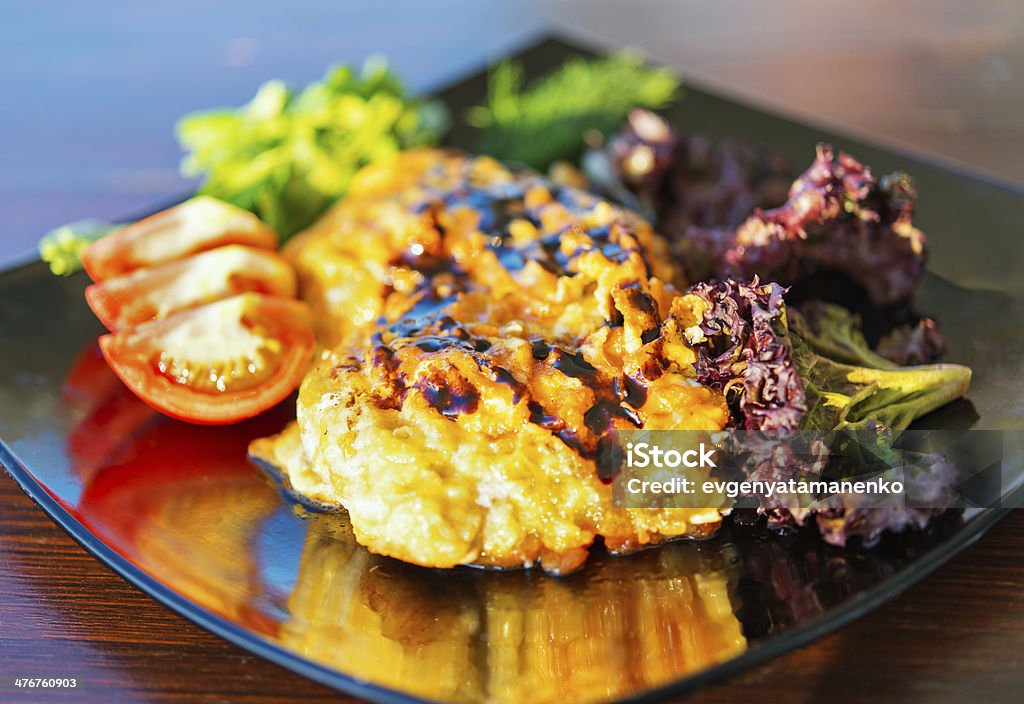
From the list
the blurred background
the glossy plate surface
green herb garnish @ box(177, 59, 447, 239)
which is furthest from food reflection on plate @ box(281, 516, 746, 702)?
the blurred background

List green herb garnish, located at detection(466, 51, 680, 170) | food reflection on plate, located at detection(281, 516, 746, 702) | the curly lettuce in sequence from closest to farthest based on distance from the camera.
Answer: food reflection on plate, located at detection(281, 516, 746, 702) < the curly lettuce < green herb garnish, located at detection(466, 51, 680, 170)

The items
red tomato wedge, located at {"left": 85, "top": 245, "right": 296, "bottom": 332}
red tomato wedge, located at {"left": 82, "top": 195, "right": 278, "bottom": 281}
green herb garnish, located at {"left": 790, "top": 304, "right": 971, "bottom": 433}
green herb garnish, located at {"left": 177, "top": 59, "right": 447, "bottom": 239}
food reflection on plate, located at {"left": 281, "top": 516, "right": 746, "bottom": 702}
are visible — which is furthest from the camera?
green herb garnish, located at {"left": 177, "top": 59, "right": 447, "bottom": 239}

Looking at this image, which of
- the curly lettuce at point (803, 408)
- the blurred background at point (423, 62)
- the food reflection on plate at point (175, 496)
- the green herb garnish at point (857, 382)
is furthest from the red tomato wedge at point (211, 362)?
the blurred background at point (423, 62)

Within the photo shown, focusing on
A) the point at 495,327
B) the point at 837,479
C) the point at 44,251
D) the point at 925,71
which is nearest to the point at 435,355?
the point at 495,327

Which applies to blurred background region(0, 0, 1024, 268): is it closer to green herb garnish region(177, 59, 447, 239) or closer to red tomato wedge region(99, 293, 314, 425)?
green herb garnish region(177, 59, 447, 239)

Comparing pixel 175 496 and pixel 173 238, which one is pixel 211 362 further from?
pixel 173 238

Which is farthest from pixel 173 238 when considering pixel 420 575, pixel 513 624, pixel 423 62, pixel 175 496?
pixel 423 62
